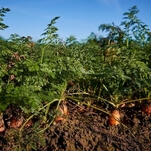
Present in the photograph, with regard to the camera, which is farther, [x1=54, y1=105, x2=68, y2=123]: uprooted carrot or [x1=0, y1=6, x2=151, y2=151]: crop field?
[x1=54, y1=105, x2=68, y2=123]: uprooted carrot

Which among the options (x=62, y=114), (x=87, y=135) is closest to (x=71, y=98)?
(x=62, y=114)

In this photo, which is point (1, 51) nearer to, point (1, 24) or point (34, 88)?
point (1, 24)

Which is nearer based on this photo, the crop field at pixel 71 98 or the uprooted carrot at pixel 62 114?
the crop field at pixel 71 98

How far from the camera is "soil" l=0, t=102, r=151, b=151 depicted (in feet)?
8.76

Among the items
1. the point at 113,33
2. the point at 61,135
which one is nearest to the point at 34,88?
the point at 61,135

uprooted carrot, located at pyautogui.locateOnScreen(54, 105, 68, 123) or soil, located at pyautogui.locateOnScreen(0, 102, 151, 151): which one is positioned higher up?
uprooted carrot, located at pyautogui.locateOnScreen(54, 105, 68, 123)

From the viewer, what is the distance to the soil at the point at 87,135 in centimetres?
267

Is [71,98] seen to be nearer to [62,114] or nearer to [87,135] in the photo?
[62,114]

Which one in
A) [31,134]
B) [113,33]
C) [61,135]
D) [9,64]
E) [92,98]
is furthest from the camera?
[113,33]

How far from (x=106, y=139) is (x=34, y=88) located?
0.88 metres

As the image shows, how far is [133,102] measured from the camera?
3605mm

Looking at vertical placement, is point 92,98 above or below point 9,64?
below

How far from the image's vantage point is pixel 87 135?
2.87 metres

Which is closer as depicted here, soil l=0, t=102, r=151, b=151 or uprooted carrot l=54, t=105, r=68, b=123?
soil l=0, t=102, r=151, b=151
